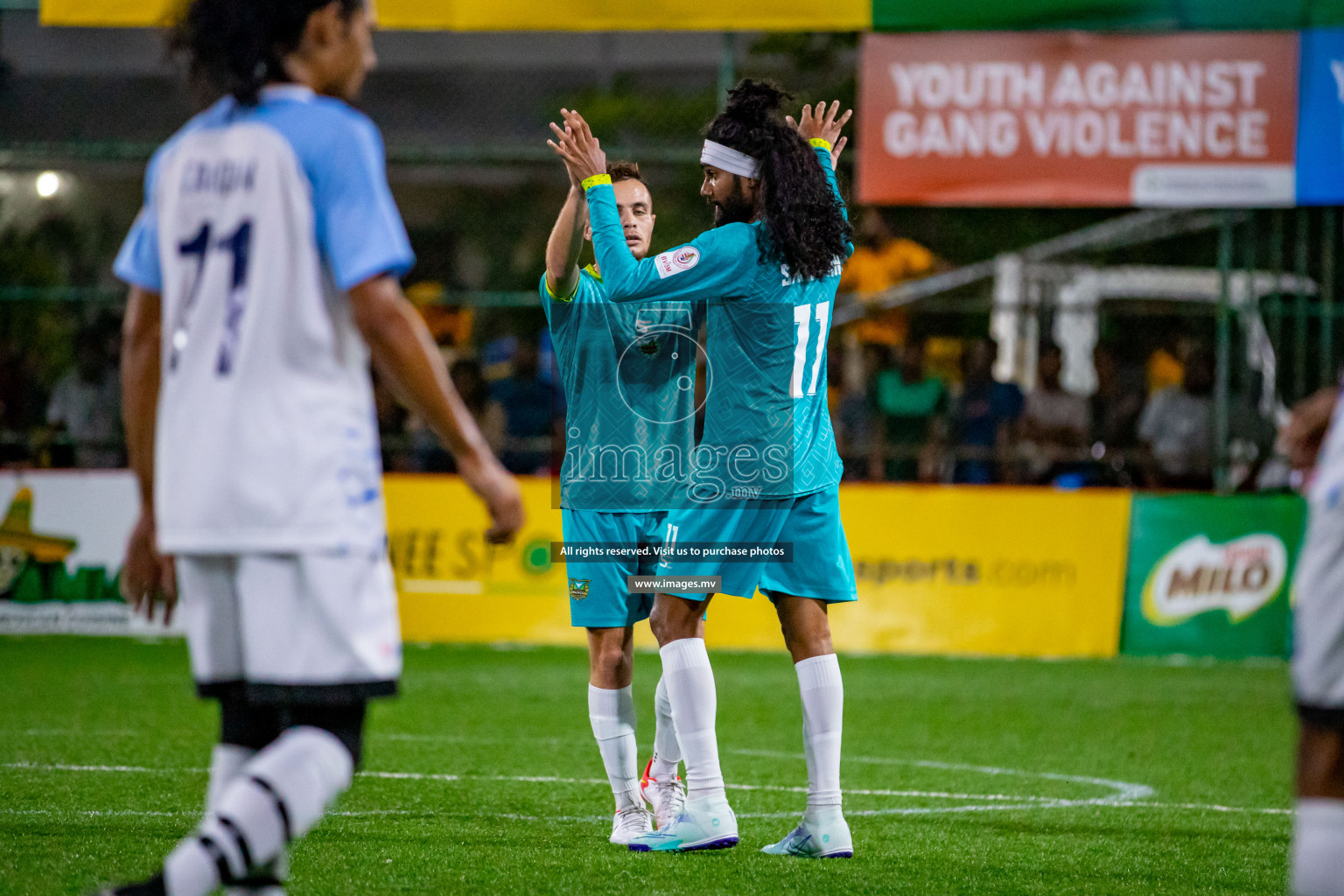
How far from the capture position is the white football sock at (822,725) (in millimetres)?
4949

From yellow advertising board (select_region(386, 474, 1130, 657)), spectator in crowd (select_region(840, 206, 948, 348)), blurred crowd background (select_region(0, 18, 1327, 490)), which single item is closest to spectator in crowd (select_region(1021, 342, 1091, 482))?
blurred crowd background (select_region(0, 18, 1327, 490))

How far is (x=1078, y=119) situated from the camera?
11852 mm

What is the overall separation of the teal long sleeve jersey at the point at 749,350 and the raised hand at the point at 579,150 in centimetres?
7

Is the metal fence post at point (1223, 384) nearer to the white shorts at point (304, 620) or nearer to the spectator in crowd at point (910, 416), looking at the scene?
the spectator in crowd at point (910, 416)

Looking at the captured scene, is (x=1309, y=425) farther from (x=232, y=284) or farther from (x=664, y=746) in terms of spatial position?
(x=664, y=746)

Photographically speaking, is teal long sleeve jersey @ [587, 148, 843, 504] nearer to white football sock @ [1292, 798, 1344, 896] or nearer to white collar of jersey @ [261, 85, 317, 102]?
white collar of jersey @ [261, 85, 317, 102]

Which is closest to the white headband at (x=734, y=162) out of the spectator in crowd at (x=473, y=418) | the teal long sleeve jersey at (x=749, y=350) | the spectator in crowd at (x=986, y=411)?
the teal long sleeve jersey at (x=749, y=350)

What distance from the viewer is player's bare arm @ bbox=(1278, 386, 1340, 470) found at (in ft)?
10.9

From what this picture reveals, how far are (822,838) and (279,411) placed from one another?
253 centimetres

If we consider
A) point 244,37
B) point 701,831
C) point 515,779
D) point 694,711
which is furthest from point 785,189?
point 515,779

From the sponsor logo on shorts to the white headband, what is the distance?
742 cm

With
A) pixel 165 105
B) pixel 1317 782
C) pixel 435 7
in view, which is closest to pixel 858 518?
pixel 435 7

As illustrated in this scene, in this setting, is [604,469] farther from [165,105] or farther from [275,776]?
[165,105]

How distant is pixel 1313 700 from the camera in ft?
9.76
